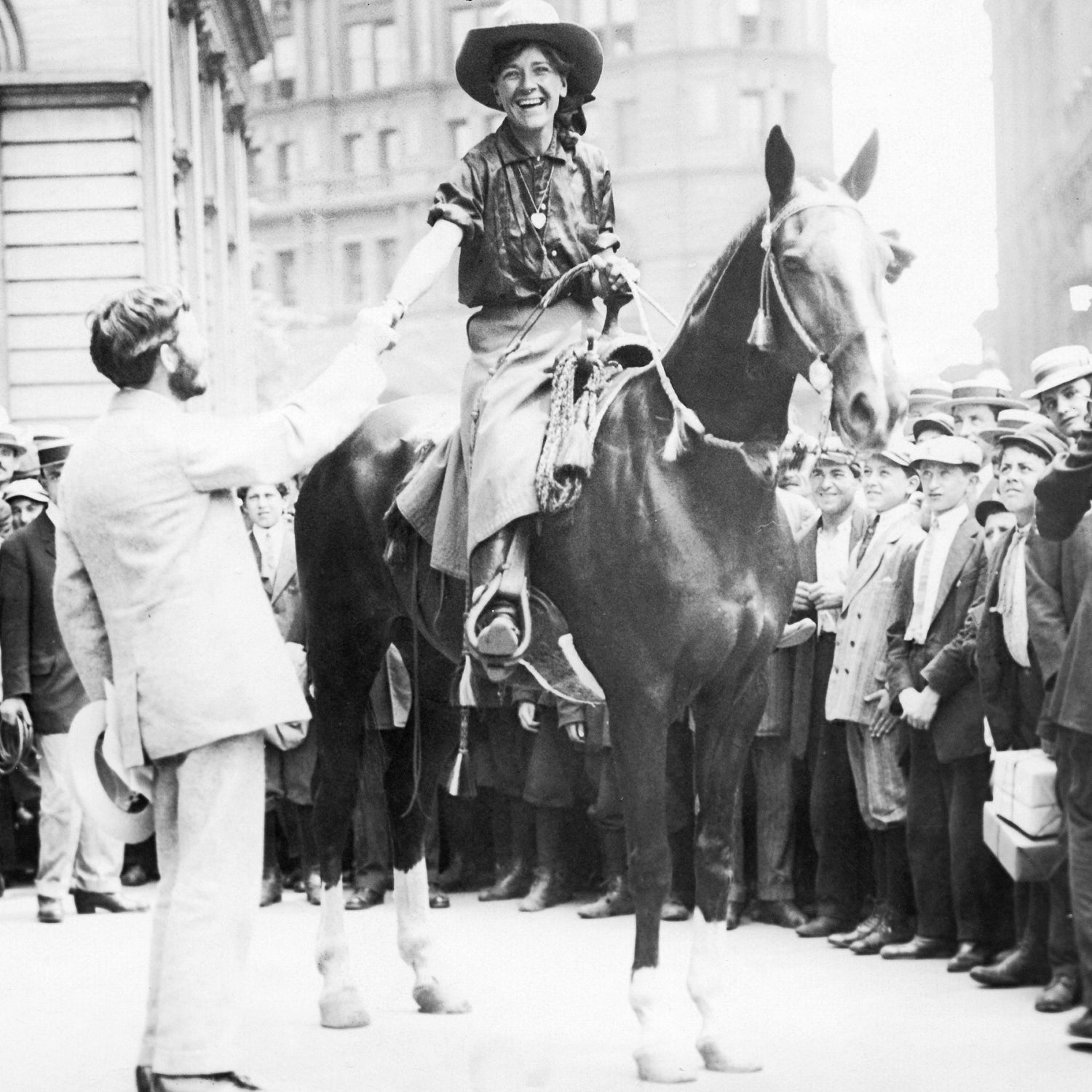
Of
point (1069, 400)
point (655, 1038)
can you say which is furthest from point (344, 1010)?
point (1069, 400)

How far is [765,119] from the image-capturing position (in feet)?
145

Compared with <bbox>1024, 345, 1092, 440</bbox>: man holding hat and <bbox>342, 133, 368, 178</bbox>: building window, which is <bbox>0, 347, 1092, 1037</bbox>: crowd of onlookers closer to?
<bbox>1024, 345, 1092, 440</bbox>: man holding hat

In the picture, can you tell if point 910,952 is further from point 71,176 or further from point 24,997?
point 71,176

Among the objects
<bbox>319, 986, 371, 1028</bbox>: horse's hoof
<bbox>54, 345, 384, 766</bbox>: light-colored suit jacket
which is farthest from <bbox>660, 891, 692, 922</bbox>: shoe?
<bbox>54, 345, 384, 766</bbox>: light-colored suit jacket

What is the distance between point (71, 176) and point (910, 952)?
14.4 meters

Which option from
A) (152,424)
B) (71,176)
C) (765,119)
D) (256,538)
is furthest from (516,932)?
(765,119)

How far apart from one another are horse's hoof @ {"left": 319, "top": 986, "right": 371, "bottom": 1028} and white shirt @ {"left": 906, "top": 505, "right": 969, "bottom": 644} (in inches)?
116

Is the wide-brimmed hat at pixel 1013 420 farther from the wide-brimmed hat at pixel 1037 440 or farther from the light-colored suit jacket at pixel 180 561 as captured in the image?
the light-colored suit jacket at pixel 180 561

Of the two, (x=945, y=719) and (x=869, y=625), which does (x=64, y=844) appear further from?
(x=945, y=719)

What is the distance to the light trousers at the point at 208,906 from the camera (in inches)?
213

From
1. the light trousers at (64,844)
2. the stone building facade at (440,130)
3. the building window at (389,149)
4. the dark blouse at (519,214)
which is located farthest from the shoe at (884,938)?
the building window at (389,149)

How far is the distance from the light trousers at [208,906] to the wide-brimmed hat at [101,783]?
178mm

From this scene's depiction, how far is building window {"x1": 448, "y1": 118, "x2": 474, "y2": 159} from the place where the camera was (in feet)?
153

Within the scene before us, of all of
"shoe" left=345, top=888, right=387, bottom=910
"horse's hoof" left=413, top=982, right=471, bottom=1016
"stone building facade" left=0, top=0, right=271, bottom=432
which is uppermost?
"stone building facade" left=0, top=0, right=271, bottom=432
